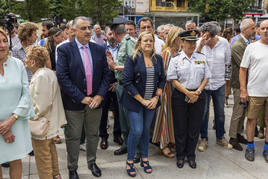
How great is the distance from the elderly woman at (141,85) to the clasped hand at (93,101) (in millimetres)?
392

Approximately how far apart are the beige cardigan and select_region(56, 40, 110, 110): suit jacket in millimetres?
128

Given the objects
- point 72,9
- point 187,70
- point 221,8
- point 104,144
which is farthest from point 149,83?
point 72,9

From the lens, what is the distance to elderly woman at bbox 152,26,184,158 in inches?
151

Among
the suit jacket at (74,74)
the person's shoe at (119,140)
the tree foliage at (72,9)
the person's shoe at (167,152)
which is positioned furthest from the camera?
the tree foliage at (72,9)

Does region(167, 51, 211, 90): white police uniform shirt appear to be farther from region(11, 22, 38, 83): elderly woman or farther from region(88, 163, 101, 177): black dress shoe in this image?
region(11, 22, 38, 83): elderly woman

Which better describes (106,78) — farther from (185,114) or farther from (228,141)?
(228,141)

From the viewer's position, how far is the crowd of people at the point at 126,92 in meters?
2.63

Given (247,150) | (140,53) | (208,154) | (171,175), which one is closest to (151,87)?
(140,53)

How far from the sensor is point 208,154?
4215mm

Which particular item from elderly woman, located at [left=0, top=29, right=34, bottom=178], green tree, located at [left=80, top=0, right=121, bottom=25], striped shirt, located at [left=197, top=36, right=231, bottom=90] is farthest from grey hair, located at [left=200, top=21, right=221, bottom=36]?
green tree, located at [left=80, top=0, right=121, bottom=25]

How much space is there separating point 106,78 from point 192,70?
3.94 feet

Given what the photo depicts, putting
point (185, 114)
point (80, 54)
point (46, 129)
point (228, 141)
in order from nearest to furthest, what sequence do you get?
point (46, 129) < point (80, 54) < point (185, 114) < point (228, 141)

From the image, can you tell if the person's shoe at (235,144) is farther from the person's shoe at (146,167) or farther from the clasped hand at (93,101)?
the clasped hand at (93,101)

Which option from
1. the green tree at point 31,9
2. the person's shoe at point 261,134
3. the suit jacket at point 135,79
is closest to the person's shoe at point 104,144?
the suit jacket at point 135,79
